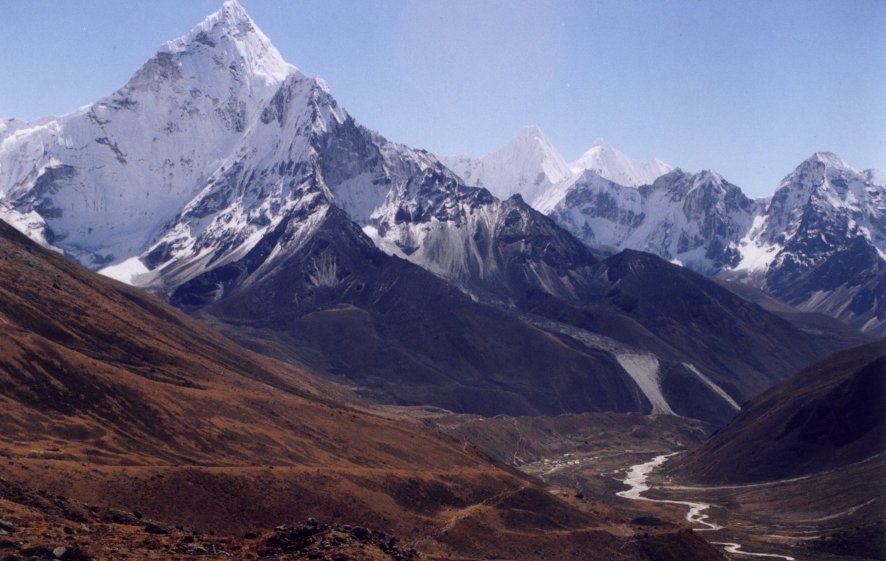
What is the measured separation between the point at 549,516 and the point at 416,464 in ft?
85.6

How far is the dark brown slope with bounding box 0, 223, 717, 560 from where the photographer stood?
96.4 m

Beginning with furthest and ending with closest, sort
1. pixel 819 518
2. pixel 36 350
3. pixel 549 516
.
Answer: pixel 819 518 → pixel 549 516 → pixel 36 350

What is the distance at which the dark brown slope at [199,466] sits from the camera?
96.4m

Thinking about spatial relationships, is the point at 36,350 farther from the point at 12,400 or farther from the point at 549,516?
the point at 549,516

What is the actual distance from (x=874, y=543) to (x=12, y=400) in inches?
4529

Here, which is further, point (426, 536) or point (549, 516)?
point (549, 516)

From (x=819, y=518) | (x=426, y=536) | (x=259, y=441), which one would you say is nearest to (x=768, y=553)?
(x=819, y=518)

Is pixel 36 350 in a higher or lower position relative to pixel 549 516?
higher

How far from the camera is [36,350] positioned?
132 m

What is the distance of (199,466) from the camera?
378 ft

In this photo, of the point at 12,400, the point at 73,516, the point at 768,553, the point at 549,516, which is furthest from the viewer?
the point at 768,553

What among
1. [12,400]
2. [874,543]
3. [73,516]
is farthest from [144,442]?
[874,543]

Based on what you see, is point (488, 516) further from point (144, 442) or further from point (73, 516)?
point (73, 516)

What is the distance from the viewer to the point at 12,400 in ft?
396
